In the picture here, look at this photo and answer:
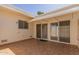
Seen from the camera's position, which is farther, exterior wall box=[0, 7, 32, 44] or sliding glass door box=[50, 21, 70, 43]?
sliding glass door box=[50, 21, 70, 43]

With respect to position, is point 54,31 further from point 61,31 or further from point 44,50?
point 44,50

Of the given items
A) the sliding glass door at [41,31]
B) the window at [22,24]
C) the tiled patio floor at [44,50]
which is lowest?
the tiled patio floor at [44,50]

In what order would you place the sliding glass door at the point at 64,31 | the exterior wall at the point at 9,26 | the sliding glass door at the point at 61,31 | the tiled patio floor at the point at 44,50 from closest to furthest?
1. the tiled patio floor at the point at 44,50
2. the exterior wall at the point at 9,26
3. the sliding glass door at the point at 64,31
4. the sliding glass door at the point at 61,31

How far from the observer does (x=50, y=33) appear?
1530 cm

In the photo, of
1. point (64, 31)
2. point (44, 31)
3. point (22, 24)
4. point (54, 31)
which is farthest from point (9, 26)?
point (64, 31)

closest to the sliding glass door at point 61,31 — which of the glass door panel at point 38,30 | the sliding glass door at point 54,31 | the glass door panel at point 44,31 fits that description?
the sliding glass door at point 54,31

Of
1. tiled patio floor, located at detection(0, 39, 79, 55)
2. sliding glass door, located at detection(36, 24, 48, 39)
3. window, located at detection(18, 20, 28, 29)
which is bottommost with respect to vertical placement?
tiled patio floor, located at detection(0, 39, 79, 55)

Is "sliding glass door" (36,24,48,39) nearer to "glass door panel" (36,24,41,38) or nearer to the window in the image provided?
"glass door panel" (36,24,41,38)

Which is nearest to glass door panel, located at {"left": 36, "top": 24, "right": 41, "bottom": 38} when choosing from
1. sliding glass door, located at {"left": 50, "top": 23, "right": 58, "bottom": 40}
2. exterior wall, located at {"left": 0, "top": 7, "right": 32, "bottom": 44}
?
exterior wall, located at {"left": 0, "top": 7, "right": 32, "bottom": 44}

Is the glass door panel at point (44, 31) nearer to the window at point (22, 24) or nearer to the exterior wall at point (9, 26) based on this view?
the window at point (22, 24)

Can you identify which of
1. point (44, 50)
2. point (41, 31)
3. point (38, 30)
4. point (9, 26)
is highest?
point (9, 26)

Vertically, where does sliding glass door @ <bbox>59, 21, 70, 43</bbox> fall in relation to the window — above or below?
below

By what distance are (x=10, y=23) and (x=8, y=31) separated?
Result: 41.1 inches
